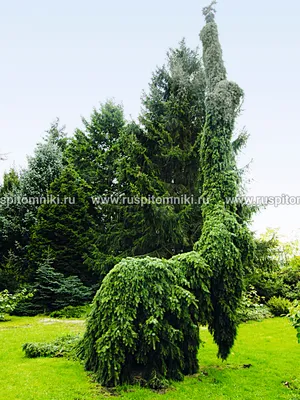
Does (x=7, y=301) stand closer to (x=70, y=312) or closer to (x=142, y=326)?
(x=70, y=312)

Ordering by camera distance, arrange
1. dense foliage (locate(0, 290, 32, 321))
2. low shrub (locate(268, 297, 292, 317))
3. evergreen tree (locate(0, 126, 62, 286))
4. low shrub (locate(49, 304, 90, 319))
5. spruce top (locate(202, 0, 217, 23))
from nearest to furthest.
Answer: spruce top (locate(202, 0, 217, 23)), dense foliage (locate(0, 290, 32, 321)), low shrub (locate(49, 304, 90, 319)), low shrub (locate(268, 297, 292, 317)), evergreen tree (locate(0, 126, 62, 286))

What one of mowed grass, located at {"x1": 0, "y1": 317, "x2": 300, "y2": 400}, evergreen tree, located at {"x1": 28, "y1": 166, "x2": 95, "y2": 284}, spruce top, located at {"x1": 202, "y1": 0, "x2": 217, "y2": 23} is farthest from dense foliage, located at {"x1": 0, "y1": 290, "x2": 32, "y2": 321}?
spruce top, located at {"x1": 202, "y1": 0, "x2": 217, "y2": 23}

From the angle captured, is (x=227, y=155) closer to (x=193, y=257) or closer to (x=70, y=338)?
(x=193, y=257)

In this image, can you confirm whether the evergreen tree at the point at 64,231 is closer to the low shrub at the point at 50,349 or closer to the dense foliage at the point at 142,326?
the low shrub at the point at 50,349

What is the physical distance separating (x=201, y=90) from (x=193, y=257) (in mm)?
9568

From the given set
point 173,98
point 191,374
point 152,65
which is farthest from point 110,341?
point 152,65

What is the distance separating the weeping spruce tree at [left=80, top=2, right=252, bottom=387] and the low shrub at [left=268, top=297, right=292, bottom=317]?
24.4 ft

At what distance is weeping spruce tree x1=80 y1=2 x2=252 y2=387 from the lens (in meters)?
4.80

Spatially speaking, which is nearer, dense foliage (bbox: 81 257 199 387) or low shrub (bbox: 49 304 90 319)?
dense foliage (bbox: 81 257 199 387)

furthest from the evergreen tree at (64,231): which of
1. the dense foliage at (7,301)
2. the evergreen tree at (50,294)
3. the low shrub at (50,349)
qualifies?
the low shrub at (50,349)

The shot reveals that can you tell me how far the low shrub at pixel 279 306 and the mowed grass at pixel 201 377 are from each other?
458 cm

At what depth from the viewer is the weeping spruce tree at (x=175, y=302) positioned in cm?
480

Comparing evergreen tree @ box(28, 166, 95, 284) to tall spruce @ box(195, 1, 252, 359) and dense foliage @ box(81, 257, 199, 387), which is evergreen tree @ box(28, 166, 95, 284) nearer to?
tall spruce @ box(195, 1, 252, 359)

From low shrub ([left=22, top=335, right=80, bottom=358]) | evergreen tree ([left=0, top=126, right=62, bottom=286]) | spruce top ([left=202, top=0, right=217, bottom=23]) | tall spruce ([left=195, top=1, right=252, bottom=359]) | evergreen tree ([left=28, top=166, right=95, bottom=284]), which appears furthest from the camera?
evergreen tree ([left=0, top=126, right=62, bottom=286])
